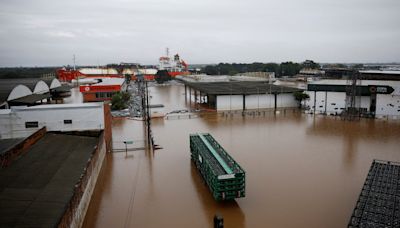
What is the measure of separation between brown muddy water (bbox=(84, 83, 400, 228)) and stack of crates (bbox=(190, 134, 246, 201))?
14.2 inches

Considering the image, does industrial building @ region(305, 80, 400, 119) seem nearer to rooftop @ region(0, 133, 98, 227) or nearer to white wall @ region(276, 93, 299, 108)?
white wall @ region(276, 93, 299, 108)

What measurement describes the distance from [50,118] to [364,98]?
19758 millimetres

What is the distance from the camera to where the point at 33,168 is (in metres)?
7.76

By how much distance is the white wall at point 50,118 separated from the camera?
462 inches

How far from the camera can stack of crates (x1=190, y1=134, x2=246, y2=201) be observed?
8047 millimetres

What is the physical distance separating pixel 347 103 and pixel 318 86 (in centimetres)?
229

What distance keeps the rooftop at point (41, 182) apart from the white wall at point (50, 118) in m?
1.58

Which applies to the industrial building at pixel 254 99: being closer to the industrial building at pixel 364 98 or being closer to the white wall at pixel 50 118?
the industrial building at pixel 364 98

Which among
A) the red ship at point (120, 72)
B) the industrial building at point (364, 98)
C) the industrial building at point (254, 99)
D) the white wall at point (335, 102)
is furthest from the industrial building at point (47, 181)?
the red ship at point (120, 72)

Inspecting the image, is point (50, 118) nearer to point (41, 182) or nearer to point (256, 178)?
point (41, 182)

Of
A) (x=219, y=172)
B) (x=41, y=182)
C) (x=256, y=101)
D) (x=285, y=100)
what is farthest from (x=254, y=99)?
(x=41, y=182)

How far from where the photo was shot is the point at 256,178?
33.3ft

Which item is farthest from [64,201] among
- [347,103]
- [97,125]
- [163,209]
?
[347,103]

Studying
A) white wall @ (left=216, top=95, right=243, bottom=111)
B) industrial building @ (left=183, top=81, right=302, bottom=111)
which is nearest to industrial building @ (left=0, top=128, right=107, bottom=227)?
white wall @ (left=216, top=95, right=243, bottom=111)
